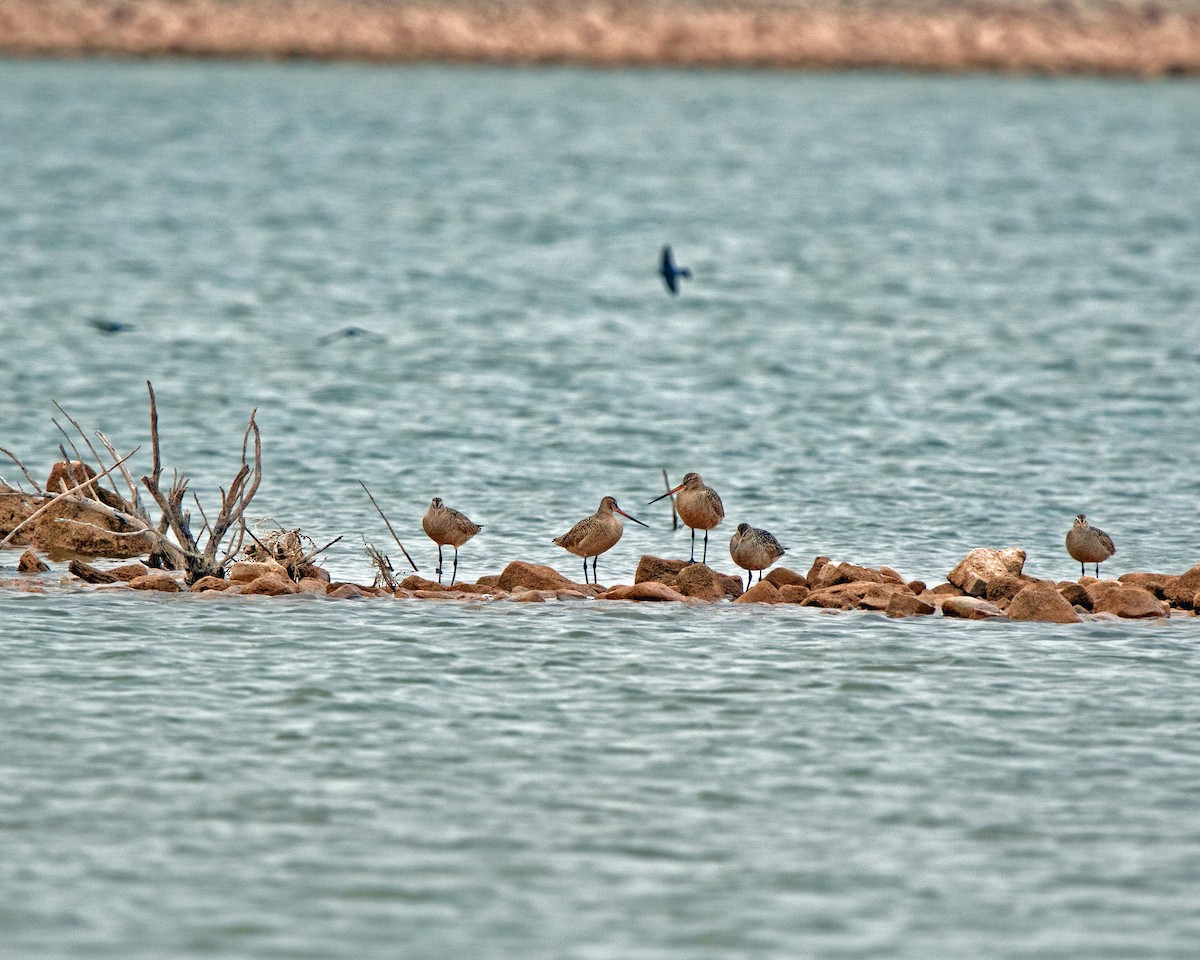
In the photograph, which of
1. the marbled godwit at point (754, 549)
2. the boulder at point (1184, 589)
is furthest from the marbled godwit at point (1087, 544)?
the marbled godwit at point (754, 549)

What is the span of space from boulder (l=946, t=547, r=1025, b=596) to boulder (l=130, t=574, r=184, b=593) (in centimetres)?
575

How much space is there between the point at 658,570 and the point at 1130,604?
11.2 ft

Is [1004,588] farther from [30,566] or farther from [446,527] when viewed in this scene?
[30,566]

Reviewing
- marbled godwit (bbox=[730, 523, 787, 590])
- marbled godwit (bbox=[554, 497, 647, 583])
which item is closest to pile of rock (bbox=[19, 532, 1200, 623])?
marbled godwit (bbox=[730, 523, 787, 590])

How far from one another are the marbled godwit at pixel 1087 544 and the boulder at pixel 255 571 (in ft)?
19.4

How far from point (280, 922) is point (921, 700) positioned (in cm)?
476

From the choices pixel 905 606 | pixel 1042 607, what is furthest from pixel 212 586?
pixel 1042 607

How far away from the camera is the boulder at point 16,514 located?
1597cm

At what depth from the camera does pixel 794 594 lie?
1411cm

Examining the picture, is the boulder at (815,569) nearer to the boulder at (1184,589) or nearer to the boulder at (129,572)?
the boulder at (1184,589)

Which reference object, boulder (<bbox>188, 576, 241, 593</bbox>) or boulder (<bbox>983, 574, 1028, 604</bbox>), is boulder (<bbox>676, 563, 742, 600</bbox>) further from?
boulder (<bbox>188, 576, 241, 593</bbox>)

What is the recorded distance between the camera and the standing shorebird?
47.7ft

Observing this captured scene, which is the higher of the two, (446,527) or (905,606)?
(446,527)

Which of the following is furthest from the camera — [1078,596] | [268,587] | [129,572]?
[129,572]
